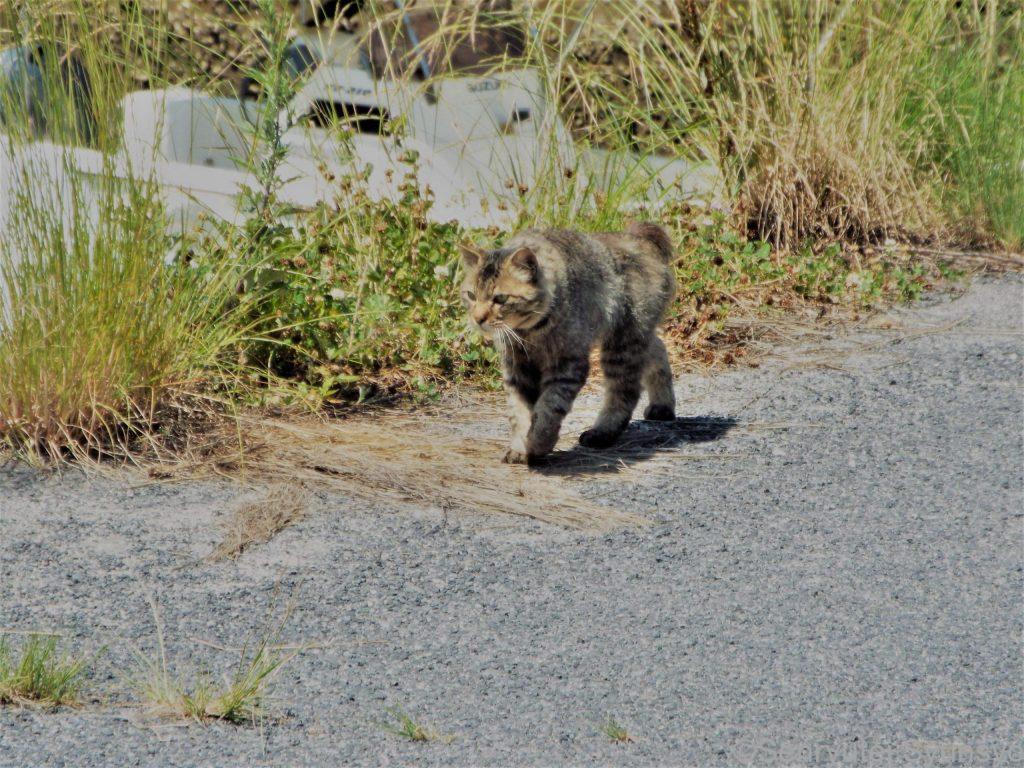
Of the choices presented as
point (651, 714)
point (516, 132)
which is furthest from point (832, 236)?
point (651, 714)

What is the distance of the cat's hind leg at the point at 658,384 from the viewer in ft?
14.4

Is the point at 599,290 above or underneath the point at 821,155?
underneath

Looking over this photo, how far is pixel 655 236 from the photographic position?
179 inches

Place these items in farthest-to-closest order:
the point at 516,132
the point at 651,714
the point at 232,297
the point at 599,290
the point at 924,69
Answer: the point at 924,69, the point at 516,132, the point at 232,297, the point at 599,290, the point at 651,714

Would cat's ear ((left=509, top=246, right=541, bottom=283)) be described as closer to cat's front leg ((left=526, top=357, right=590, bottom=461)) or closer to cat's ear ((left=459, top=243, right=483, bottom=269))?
cat's ear ((left=459, top=243, right=483, bottom=269))

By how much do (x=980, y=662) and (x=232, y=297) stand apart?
9.55 feet

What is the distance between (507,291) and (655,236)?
930mm

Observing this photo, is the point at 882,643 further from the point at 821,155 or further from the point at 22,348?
the point at 821,155

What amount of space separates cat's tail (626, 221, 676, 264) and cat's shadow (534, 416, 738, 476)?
641 millimetres

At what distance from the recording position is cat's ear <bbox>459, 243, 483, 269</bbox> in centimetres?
399

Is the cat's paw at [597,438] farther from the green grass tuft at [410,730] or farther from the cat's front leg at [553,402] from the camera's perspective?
the green grass tuft at [410,730]

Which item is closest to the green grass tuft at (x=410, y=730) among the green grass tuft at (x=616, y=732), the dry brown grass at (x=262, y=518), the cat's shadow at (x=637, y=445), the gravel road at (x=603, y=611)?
the gravel road at (x=603, y=611)

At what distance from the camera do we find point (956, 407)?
4582 mm

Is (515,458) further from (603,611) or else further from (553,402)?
(603,611)
